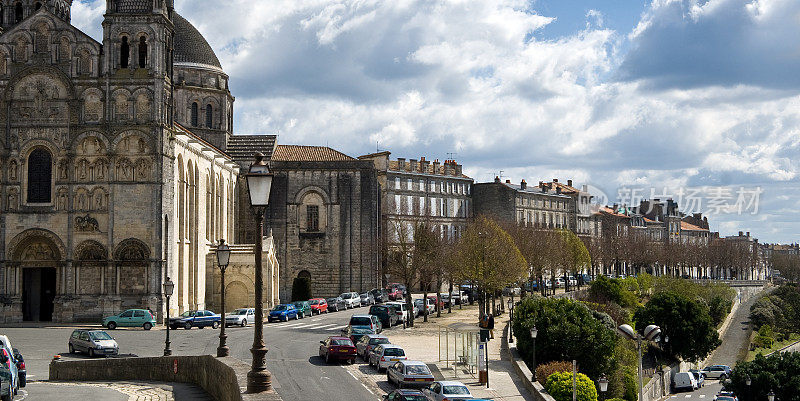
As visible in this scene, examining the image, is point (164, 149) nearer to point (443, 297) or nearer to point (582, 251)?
point (443, 297)

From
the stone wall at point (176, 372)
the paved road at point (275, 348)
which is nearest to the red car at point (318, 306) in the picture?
the paved road at point (275, 348)

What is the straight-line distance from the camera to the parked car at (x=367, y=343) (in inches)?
1431

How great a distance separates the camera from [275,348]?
38906 mm

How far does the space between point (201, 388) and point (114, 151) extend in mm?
32452

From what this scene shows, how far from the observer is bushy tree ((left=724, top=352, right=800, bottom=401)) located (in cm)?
4678

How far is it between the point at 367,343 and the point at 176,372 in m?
11.8

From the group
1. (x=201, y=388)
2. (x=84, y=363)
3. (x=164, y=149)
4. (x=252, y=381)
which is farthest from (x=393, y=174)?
(x=252, y=381)

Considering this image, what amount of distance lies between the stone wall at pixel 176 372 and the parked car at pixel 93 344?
503cm

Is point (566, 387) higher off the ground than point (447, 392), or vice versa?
point (447, 392)

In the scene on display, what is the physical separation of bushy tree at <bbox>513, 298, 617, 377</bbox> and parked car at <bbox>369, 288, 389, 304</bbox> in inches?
1201

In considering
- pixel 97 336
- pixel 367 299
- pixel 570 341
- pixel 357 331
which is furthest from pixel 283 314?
pixel 570 341

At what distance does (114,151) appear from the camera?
52312 millimetres

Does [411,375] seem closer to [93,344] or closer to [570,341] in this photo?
[570,341]

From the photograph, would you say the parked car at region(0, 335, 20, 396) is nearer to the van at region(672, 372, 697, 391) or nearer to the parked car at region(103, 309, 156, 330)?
the parked car at region(103, 309, 156, 330)
